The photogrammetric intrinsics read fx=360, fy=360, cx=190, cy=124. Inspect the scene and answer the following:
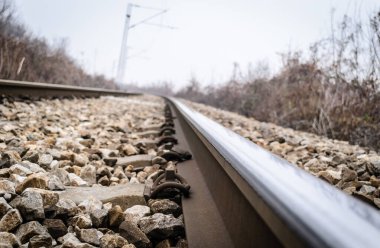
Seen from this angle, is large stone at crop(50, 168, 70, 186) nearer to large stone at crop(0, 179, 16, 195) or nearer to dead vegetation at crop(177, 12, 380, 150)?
large stone at crop(0, 179, 16, 195)

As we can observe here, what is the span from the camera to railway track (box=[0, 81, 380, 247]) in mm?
619

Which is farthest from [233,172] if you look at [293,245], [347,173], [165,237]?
[347,173]

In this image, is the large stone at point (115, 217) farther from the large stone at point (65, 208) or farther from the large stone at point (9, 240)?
the large stone at point (9, 240)

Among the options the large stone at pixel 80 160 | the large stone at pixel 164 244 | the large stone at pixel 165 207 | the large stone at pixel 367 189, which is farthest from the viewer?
the large stone at pixel 80 160

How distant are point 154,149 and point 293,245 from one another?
2533 mm

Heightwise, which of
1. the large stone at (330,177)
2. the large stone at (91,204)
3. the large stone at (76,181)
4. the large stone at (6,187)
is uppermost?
the large stone at (330,177)

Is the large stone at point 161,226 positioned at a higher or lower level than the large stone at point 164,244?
higher

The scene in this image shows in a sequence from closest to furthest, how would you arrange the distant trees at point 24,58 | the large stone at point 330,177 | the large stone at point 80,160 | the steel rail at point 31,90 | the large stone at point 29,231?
the large stone at point 29,231
the large stone at point 330,177
the large stone at point 80,160
the steel rail at point 31,90
the distant trees at point 24,58

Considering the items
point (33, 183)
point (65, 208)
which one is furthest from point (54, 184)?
point (65, 208)

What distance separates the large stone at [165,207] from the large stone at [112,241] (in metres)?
0.32

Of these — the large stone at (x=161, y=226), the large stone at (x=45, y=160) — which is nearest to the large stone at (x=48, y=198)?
the large stone at (x=161, y=226)

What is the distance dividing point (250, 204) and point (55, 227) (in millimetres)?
736

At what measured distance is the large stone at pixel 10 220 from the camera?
1.27m

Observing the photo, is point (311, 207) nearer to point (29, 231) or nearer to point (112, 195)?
point (29, 231)
